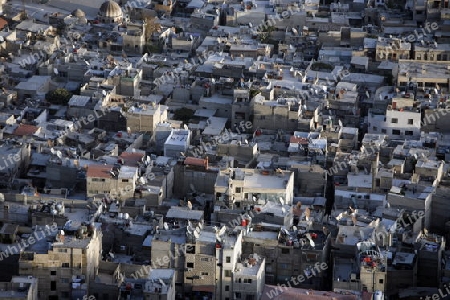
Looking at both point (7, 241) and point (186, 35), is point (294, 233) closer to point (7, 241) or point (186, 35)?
point (7, 241)

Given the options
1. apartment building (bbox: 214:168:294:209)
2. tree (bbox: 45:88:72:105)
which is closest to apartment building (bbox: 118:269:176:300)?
apartment building (bbox: 214:168:294:209)

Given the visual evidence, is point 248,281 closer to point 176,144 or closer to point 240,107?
point 176,144

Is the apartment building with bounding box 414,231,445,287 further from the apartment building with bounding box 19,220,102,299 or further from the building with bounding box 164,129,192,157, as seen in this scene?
the building with bounding box 164,129,192,157

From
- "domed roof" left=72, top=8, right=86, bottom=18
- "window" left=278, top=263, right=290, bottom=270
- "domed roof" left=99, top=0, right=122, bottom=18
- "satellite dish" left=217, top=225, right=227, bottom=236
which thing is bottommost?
"window" left=278, top=263, right=290, bottom=270

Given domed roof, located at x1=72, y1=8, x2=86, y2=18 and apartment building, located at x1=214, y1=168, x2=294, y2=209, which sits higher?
domed roof, located at x1=72, y1=8, x2=86, y2=18

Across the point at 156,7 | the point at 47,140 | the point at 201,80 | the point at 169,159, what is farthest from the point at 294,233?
the point at 156,7

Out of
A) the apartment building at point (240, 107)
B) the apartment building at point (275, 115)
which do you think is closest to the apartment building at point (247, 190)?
the apartment building at point (275, 115)
